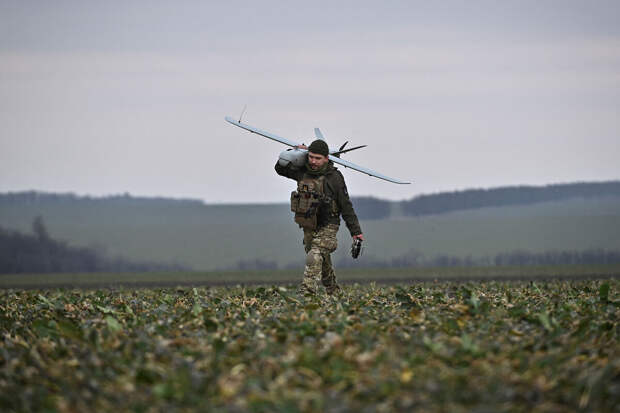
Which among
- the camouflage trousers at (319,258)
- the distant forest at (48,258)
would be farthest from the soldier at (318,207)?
the distant forest at (48,258)

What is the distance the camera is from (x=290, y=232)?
105m

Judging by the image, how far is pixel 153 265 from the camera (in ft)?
272

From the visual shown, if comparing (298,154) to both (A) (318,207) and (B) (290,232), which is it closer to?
(A) (318,207)

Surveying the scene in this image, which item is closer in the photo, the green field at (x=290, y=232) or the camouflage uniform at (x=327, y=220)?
the camouflage uniform at (x=327, y=220)

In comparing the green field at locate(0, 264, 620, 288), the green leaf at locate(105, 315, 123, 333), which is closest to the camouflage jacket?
the green leaf at locate(105, 315, 123, 333)

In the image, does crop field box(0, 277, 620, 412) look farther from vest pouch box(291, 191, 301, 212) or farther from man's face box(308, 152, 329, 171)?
man's face box(308, 152, 329, 171)

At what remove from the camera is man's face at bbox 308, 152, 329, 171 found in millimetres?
16766

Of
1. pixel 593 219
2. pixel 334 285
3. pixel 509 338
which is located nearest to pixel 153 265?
pixel 593 219

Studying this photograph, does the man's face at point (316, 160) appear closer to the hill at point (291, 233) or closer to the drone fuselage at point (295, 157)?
the drone fuselage at point (295, 157)

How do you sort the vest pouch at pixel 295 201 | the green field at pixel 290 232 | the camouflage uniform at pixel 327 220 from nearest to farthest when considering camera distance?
the vest pouch at pixel 295 201, the camouflage uniform at pixel 327 220, the green field at pixel 290 232

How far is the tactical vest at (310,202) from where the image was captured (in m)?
16.7

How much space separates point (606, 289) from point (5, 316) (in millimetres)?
8544

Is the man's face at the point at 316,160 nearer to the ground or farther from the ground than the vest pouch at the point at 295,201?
farther from the ground

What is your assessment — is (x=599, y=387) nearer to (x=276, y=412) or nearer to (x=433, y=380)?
(x=433, y=380)
